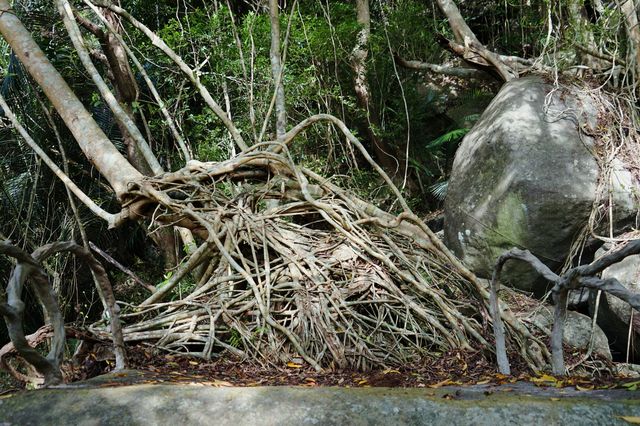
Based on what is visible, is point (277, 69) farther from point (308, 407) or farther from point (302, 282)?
point (308, 407)

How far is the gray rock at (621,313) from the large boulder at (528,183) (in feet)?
1.55

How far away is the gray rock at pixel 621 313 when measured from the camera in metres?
5.46

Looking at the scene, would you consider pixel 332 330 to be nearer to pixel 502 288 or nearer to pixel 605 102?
pixel 502 288

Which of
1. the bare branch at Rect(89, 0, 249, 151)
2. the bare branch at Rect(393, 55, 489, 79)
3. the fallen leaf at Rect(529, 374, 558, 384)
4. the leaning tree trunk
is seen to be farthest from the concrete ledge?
the bare branch at Rect(393, 55, 489, 79)

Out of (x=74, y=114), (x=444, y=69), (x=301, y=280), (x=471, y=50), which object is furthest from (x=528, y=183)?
(x=74, y=114)

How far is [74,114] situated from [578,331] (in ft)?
14.9

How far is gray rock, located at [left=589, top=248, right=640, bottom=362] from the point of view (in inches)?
215

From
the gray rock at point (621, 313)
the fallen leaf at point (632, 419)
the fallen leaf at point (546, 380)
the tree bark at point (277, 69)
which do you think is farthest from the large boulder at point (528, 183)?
the fallen leaf at point (632, 419)

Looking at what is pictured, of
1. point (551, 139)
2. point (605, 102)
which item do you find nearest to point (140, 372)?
point (551, 139)

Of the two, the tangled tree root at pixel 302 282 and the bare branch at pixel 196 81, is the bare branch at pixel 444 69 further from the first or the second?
the tangled tree root at pixel 302 282

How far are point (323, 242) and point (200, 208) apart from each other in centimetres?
97

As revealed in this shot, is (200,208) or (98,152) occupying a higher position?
(98,152)

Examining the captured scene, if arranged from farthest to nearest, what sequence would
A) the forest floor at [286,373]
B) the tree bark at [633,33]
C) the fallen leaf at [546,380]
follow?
the tree bark at [633,33]
the forest floor at [286,373]
the fallen leaf at [546,380]

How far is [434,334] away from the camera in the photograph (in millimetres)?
4211
